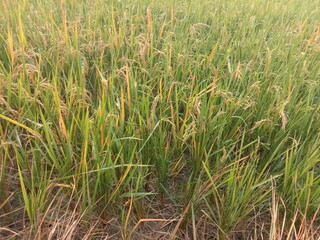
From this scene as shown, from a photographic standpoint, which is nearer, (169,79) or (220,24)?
(169,79)

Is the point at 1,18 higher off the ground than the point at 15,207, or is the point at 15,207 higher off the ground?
the point at 1,18

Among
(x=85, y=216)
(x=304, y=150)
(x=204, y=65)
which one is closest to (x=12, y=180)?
(x=85, y=216)

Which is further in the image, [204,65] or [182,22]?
[182,22]

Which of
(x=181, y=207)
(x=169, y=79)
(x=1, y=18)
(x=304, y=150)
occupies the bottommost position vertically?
(x=181, y=207)

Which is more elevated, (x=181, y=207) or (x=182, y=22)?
(x=182, y=22)

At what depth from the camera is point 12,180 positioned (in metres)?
1.09

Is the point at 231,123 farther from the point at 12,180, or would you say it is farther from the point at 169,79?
the point at 12,180

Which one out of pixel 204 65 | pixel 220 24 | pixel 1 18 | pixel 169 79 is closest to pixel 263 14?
pixel 220 24

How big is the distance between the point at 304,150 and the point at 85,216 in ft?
3.10

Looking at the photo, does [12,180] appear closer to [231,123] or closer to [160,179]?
[160,179]

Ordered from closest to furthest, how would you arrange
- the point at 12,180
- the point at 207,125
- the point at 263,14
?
the point at 12,180 < the point at 207,125 < the point at 263,14

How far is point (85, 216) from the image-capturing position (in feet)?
3.16

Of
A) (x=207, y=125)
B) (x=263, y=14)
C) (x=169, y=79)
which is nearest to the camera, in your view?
(x=207, y=125)

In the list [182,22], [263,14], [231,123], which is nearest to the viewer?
[231,123]
